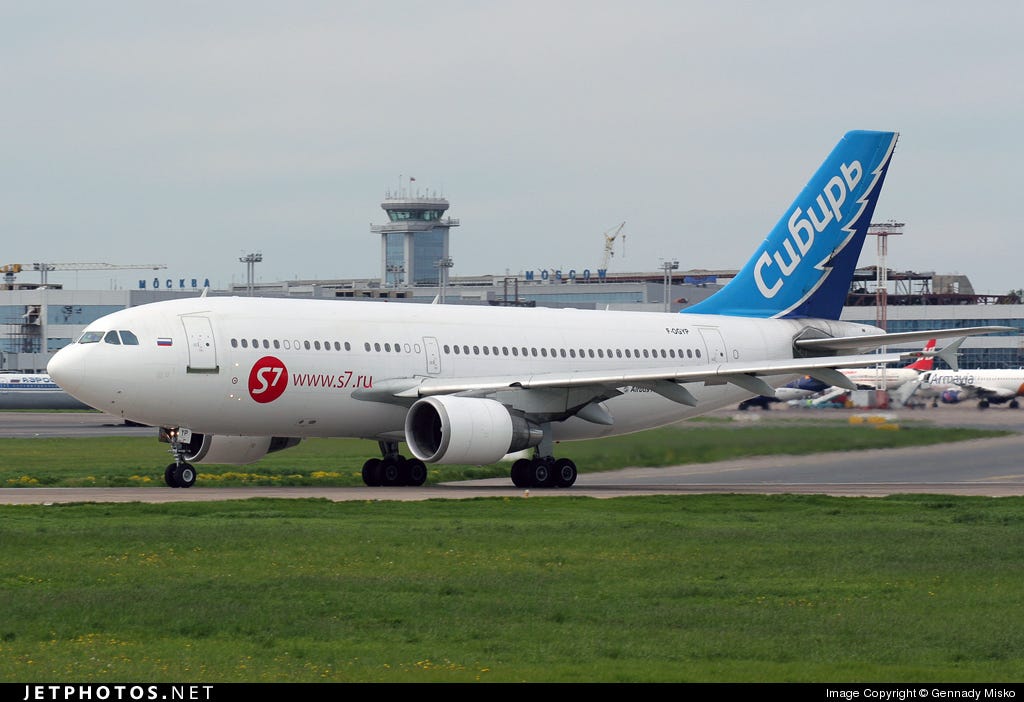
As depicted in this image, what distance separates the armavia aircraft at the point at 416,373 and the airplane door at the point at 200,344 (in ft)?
0.10

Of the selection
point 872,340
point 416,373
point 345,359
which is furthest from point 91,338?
point 872,340

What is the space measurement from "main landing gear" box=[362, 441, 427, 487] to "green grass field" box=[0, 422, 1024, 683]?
779 centimetres

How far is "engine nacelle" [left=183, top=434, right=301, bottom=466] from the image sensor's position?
36219 millimetres

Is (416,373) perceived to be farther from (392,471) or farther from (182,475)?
(182,475)

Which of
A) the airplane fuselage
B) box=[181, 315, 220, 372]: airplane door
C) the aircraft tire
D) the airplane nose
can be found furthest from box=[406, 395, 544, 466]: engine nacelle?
the airplane nose

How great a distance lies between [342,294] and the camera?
151875 millimetres

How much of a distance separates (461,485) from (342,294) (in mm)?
115353

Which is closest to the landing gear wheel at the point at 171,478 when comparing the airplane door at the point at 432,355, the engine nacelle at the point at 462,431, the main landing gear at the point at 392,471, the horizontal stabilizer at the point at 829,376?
the main landing gear at the point at 392,471

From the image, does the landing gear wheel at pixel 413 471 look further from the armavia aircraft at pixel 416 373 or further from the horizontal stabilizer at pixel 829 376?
the horizontal stabilizer at pixel 829 376

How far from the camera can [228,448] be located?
36.5 m

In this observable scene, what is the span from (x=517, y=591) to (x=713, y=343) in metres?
24.9

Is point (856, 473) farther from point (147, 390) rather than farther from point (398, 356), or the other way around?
point (147, 390)

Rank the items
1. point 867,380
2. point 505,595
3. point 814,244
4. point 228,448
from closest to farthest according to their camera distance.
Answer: point 505,595 < point 228,448 < point 814,244 < point 867,380

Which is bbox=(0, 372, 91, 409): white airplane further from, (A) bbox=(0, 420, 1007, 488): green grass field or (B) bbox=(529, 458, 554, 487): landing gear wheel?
(B) bbox=(529, 458, 554, 487): landing gear wheel
